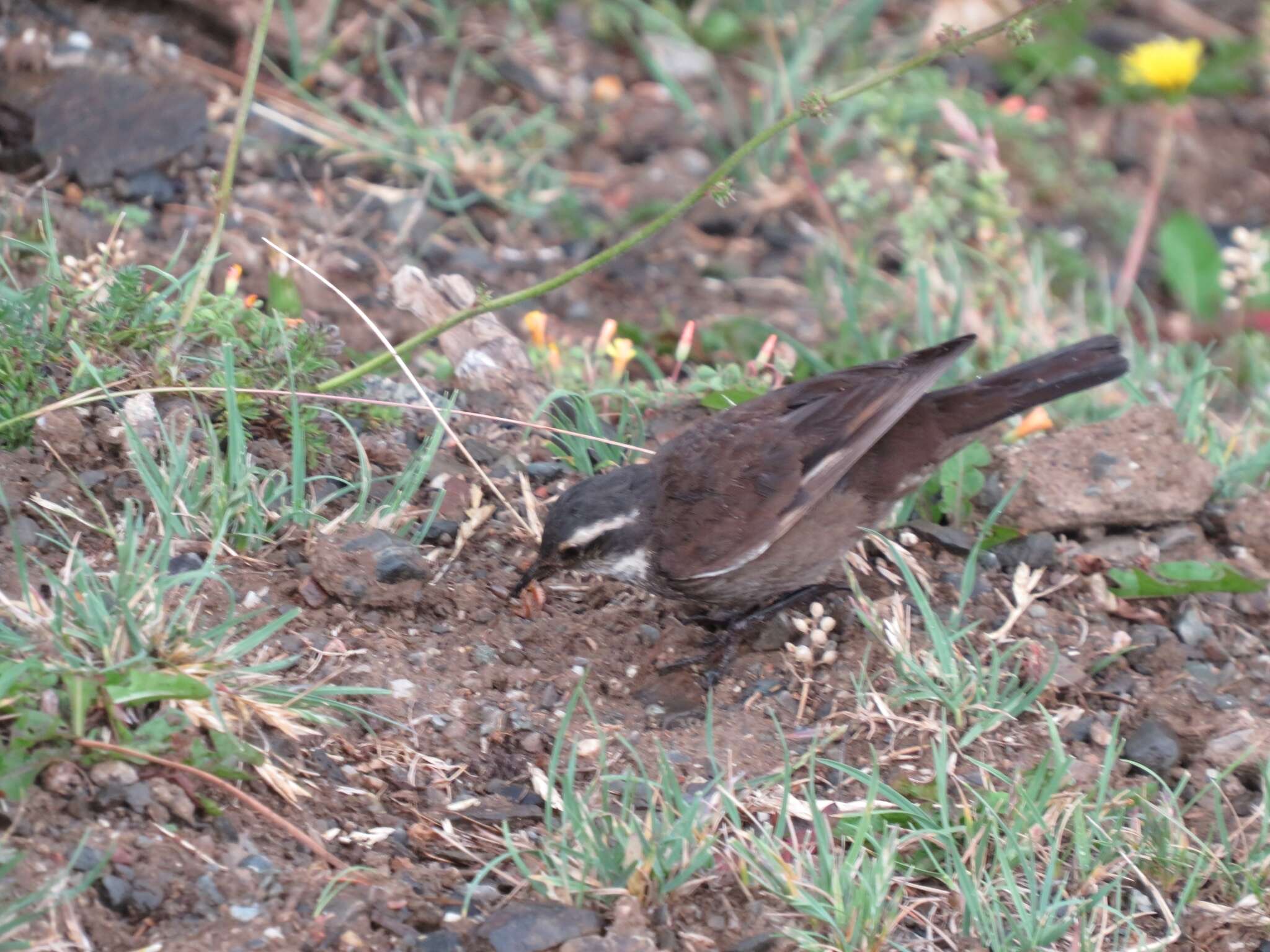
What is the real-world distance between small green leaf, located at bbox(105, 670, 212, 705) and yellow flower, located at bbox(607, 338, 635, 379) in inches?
109

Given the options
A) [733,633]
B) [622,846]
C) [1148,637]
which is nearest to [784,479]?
[733,633]

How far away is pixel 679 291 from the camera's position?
314 inches

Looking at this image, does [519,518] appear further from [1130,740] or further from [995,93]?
[995,93]

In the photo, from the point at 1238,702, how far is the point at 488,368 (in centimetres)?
324

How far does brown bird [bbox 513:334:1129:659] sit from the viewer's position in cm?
512

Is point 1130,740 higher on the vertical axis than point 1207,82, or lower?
lower

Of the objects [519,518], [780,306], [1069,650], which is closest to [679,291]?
[780,306]

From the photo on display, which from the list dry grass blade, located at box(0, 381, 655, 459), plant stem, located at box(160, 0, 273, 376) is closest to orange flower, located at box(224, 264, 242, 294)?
plant stem, located at box(160, 0, 273, 376)

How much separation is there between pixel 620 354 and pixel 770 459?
1.18 m

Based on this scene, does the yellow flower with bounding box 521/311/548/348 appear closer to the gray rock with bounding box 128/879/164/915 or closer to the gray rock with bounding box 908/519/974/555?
the gray rock with bounding box 908/519/974/555

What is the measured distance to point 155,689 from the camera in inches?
149

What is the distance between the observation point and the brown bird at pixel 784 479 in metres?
5.12

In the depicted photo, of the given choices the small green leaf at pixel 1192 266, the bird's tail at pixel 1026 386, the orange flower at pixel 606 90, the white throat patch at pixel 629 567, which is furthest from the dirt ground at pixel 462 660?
the small green leaf at pixel 1192 266

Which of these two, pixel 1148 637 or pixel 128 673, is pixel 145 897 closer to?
pixel 128 673
